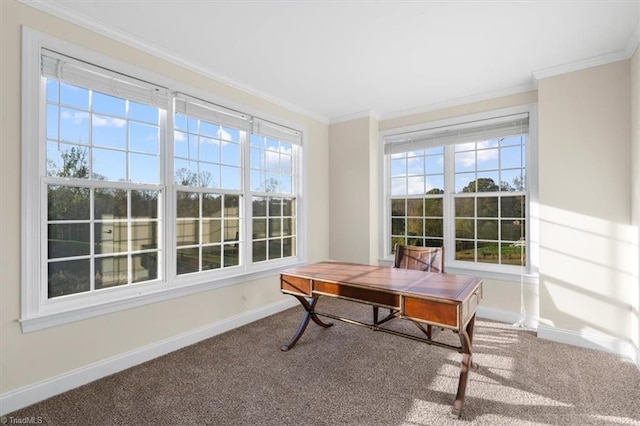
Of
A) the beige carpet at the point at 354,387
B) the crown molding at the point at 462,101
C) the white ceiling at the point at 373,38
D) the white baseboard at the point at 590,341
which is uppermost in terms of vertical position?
the white ceiling at the point at 373,38

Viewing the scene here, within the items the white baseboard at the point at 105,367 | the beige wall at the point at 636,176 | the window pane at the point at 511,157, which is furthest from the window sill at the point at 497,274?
the white baseboard at the point at 105,367

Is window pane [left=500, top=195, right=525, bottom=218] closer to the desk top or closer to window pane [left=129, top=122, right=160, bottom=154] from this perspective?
the desk top

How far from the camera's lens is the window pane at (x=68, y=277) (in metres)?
2.19

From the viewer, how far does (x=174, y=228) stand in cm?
284

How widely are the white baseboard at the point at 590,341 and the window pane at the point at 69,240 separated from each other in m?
4.22

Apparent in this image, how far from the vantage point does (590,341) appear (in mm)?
2848

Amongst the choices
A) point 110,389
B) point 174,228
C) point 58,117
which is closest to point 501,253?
point 174,228

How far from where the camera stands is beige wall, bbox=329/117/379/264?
14.3 feet

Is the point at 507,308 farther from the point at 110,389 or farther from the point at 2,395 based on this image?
the point at 2,395

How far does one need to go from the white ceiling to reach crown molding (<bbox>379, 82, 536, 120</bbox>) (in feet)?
0.07

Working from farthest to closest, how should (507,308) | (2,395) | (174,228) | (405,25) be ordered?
(507,308)
(174,228)
(405,25)
(2,395)

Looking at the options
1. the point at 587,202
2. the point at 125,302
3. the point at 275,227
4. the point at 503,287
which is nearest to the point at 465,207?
the point at 503,287

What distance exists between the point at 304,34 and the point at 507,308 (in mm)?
3586

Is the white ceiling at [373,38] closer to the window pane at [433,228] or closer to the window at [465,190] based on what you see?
the window at [465,190]
